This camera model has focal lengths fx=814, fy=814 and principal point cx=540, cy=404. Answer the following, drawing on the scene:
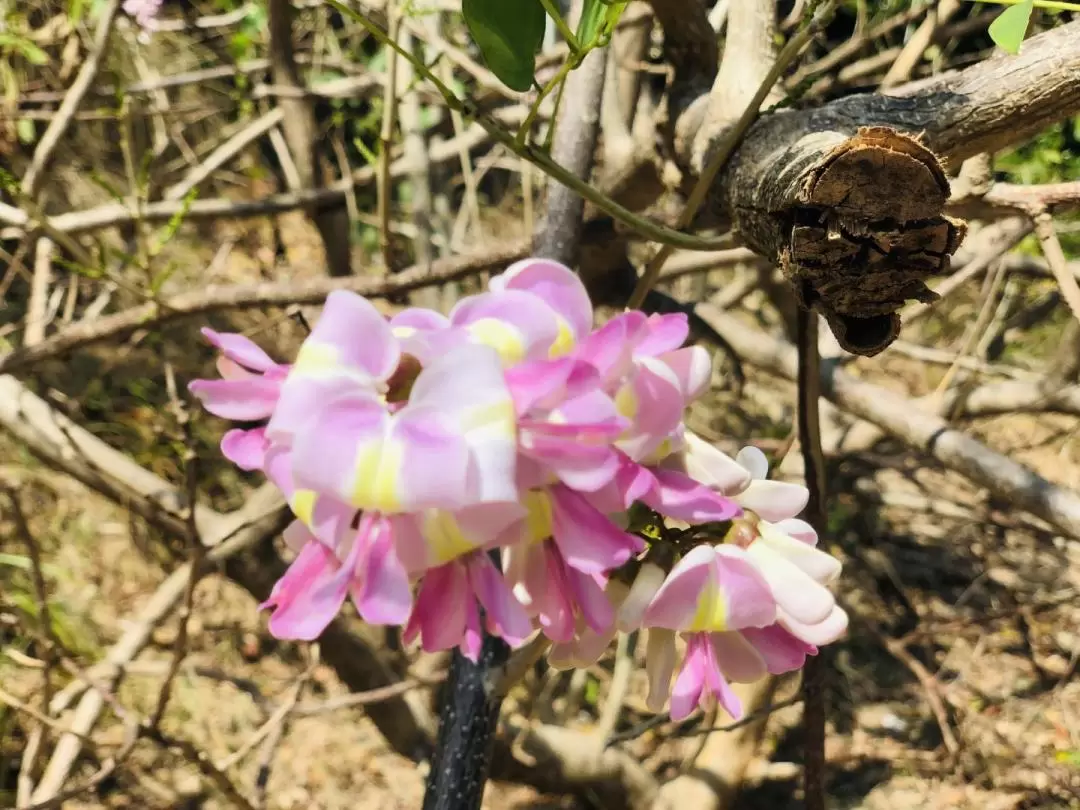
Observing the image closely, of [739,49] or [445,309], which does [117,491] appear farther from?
[739,49]

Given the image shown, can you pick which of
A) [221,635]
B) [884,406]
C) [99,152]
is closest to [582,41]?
[884,406]

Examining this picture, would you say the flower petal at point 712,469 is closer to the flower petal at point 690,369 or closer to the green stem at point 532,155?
the flower petal at point 690,369

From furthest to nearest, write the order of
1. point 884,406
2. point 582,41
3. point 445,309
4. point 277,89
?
point 445,309, point 277,89, point 884,406, point 582,41

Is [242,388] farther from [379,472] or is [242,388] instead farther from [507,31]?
[507,31]

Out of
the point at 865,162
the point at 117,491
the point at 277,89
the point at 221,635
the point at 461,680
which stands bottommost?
the point at 221,635

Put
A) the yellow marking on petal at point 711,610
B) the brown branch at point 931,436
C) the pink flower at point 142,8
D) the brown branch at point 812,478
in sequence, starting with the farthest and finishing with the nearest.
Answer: the pink flower at point 142,8 → the brown branch at point 931,436 → the brown branch at point 812,478 → the yellow marking on petal at point 711,610

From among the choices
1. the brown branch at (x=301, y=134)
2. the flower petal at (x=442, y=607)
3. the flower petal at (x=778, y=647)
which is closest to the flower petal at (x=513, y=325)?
the flower petal at (x=442, y=607)

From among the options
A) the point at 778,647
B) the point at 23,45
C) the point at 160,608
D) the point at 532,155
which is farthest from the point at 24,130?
the point at 778,647

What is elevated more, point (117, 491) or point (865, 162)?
point (865, 162)
